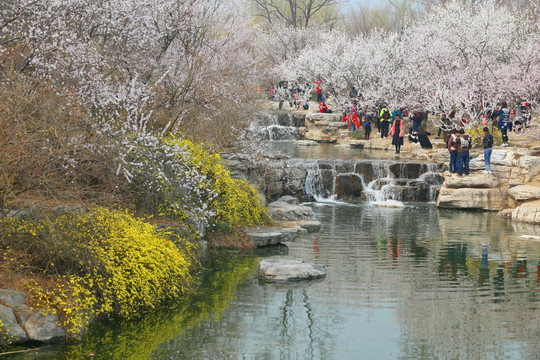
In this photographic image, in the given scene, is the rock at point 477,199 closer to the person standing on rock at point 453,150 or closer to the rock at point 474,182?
the rock at point 474,182

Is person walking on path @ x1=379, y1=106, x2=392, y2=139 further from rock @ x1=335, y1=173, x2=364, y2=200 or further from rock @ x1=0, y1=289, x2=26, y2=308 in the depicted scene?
rock @ x1=0, y1=289, x2=26, y2=308

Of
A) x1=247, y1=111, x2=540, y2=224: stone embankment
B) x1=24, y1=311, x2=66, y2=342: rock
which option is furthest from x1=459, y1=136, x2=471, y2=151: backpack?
x1=24, y1=311, x2=66, y2=342: rock

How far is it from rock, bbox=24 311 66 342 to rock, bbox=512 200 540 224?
13.5m

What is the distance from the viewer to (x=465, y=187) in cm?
1991

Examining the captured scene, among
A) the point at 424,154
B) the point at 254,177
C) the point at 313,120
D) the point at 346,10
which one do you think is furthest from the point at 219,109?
the point at 346,10

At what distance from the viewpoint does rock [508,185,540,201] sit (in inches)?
723

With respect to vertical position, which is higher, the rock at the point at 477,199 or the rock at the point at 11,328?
the rock at the point at 477,199

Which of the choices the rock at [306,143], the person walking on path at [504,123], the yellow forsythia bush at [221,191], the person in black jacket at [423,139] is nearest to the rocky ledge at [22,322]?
the yellow forsythia bush at [221,191]

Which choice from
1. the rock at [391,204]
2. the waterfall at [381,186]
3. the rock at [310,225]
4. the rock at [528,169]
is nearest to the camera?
the rock at [310,225]

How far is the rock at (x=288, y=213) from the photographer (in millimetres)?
15789

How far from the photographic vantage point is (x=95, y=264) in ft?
27.8

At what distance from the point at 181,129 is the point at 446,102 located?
1662 centimetres

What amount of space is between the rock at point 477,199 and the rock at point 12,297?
14.6 meters

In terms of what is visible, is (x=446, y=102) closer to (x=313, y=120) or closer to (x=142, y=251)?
(x=313, y=120)
